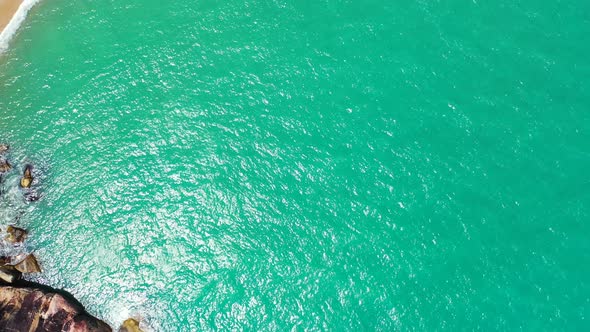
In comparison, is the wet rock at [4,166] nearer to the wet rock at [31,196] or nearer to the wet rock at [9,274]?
the wet rock at [31,196]

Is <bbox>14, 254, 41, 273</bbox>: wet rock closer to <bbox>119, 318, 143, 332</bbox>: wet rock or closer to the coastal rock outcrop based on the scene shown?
the coastal rock outcrop

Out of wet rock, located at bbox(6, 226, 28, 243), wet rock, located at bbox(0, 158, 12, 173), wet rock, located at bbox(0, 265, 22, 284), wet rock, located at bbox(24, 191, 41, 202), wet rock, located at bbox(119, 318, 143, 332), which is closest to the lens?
wet rock, located at bbox(119, 318, 143, 332)

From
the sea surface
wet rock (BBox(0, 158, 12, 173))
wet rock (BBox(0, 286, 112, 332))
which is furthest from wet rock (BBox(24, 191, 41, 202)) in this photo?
wet rock (BBox(0, 286, 112, 332))

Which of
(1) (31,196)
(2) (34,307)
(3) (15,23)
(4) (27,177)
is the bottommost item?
(2) (34,307)

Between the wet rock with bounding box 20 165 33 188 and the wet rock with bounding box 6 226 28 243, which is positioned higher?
the wet rock with bounding box 20 165 33 188

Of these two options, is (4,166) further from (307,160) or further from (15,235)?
(307,160)

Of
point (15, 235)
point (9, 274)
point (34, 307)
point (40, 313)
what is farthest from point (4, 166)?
point (40, 313)

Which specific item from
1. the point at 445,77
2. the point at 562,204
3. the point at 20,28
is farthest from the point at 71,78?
the point at 562,204
